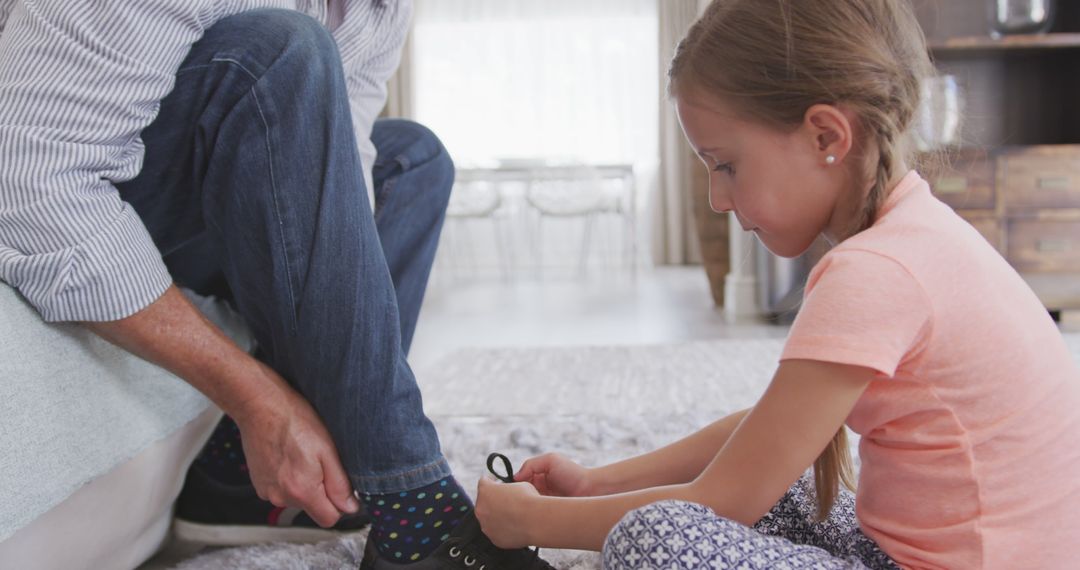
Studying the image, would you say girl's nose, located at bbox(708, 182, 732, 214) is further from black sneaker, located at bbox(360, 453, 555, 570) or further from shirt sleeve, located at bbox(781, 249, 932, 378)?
black sneaker, located at bbox(360, 453, 555, 570)

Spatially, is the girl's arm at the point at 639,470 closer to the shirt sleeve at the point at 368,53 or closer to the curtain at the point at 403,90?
the shirt sleeve at the point at 368,53

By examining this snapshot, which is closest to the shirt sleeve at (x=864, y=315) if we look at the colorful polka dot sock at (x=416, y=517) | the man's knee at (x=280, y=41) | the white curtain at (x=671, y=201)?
the colorful polka dot sock at (x=416, y=517)

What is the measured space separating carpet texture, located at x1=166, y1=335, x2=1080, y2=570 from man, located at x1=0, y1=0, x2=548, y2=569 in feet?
0.54

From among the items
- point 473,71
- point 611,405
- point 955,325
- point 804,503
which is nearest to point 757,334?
point 611,405

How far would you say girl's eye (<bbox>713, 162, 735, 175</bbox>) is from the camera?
2.41 feet

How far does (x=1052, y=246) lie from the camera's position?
2.88 metres

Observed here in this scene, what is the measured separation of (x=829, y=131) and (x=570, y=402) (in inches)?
45.4

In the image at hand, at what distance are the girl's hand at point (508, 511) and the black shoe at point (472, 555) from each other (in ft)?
0.07

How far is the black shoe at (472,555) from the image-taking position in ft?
2.65

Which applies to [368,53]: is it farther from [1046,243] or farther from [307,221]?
[1046,243]


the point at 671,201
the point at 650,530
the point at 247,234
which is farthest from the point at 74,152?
the point at 671,201

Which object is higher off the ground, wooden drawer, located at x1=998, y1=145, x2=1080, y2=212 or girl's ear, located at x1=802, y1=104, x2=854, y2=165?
girl's ear, located at x1=802, y1=104, x2=854, y2=165

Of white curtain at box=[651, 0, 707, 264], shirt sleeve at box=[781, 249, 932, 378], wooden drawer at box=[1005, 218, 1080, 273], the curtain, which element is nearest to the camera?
shirt sleeve at box=[781, 249, 932, 378]

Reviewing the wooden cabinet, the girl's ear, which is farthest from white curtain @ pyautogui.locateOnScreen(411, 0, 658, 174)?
the girl's ear
